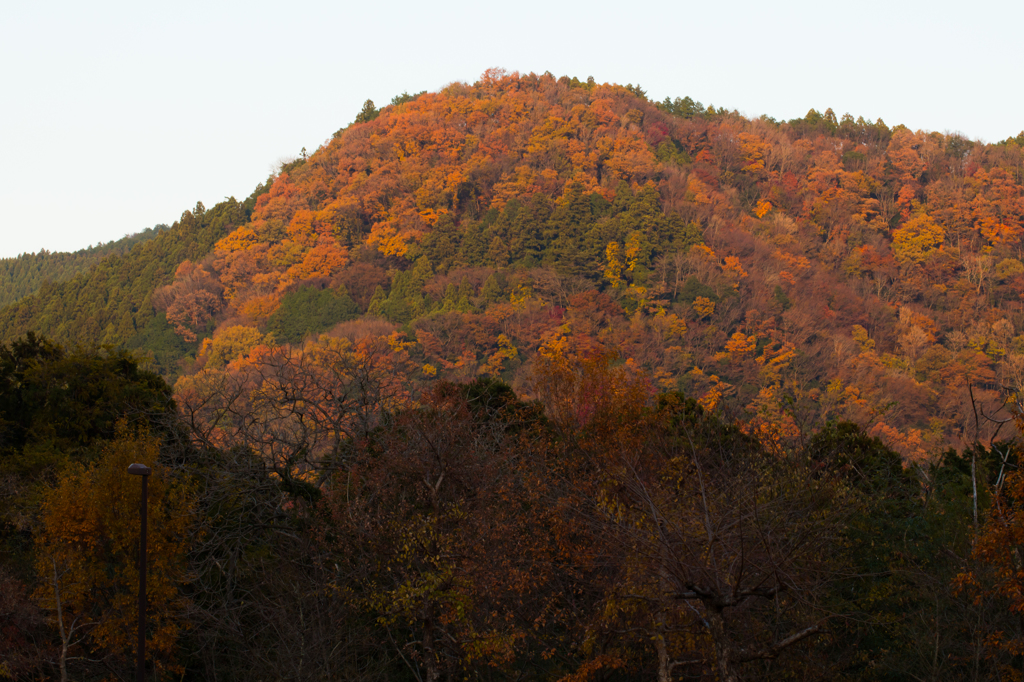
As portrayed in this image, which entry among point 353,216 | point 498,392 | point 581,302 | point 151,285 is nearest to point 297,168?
point 353,216

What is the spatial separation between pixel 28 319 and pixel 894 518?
8738 cm

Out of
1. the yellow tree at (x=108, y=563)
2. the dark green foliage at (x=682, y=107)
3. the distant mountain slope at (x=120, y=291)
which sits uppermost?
the dark green foliage at (x=682, y=107)

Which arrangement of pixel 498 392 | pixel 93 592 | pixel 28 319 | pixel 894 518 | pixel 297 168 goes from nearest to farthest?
pixel 93 592 < pixel 894 518 < pixel 498 392 < pixel 28 319 < pixel 297 168

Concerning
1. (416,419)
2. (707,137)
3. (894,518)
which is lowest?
(894,518)

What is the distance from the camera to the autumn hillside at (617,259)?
72.2 meters

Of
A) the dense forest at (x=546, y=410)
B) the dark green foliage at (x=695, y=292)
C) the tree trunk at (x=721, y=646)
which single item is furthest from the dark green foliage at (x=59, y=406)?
the dark green foliage at (x=695, y=292)

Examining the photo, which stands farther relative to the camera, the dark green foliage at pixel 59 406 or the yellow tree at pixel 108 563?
the dark green foliage at pixel 59 406

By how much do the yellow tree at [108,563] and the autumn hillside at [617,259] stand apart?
46.0 meters

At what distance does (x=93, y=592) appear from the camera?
17.6m

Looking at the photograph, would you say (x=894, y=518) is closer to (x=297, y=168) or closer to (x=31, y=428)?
(x=31, y=428)

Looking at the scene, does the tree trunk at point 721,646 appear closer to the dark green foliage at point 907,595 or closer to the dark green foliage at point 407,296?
the dark green foliage at point 907,595

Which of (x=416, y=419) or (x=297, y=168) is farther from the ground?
(x=297, y=168)

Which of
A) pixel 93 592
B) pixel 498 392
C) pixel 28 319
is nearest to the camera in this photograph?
pixel 93 592

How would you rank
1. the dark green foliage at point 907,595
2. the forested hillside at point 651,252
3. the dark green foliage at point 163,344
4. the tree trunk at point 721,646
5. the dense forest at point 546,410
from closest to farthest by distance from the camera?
the tree trunk at point 721,646 < the dark green foliage at point 907,595 < the dense forest at point 546,410 < the forested hillside at point 651,252 < the dark green foliage at point 163,344
